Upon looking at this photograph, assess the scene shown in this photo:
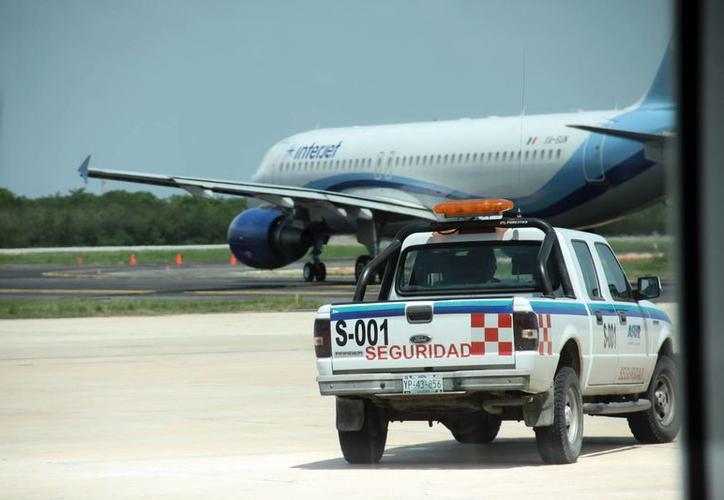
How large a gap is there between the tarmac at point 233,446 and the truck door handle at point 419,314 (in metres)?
1.08

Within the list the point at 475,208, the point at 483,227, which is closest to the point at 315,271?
the point at 483,227

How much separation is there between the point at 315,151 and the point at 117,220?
28.0m

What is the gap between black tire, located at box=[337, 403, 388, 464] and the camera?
10.7 meters

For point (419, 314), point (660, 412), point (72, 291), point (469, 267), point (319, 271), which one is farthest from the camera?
point (319, 271)

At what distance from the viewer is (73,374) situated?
19641 mm

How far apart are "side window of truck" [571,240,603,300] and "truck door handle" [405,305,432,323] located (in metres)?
1.91

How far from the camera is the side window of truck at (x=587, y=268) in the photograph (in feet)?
38.5

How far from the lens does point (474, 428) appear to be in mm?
→ 12164

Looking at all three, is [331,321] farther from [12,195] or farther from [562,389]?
[12,195]

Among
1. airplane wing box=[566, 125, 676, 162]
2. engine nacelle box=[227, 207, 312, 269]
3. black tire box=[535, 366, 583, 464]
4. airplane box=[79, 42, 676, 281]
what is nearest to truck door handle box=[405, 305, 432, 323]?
black tire box=[535, 366, 583, 464]

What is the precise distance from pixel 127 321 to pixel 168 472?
73.3ft

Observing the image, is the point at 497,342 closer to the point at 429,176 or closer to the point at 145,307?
the point at 145,307

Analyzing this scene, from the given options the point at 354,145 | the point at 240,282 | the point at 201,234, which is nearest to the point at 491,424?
the point at 354,145

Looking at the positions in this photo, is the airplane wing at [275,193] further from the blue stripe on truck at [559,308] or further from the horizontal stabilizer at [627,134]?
the blue stripe on truck at [559,308]
